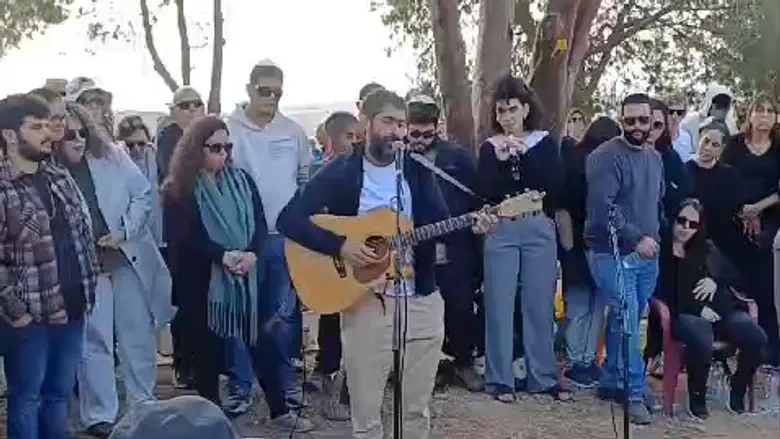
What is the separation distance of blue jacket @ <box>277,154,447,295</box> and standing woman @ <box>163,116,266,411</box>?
1311 millimetres

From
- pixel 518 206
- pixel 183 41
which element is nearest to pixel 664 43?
pixel 183 41

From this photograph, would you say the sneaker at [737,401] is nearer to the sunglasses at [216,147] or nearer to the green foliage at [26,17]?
the sunglasses at [216,147]

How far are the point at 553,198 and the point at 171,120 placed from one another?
254cm

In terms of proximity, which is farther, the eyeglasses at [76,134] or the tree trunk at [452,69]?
the tree trunk at [452,69]

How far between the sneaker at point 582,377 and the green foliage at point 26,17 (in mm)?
16023

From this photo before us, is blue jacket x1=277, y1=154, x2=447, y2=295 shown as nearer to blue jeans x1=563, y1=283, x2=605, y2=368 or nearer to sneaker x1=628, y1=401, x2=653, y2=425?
sneaker x1=628, y1=401, x2=653, y2=425

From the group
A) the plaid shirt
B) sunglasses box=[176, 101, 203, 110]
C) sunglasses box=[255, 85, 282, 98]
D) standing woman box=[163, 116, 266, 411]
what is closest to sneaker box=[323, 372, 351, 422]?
standing woman box=[163, 116, 266, 411]

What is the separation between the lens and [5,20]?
79.0 ft

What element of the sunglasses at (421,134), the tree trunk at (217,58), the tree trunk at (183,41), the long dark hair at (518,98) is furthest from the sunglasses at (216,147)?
→ the tree trunk at (183,41)

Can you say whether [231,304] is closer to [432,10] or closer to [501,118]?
[501,118]

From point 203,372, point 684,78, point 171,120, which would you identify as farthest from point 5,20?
point 203,372

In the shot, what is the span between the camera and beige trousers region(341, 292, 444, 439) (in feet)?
20.5

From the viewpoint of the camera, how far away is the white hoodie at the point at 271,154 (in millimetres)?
8055

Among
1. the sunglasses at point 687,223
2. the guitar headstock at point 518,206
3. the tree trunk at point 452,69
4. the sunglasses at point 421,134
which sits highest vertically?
the tree trunk at point 452,69
